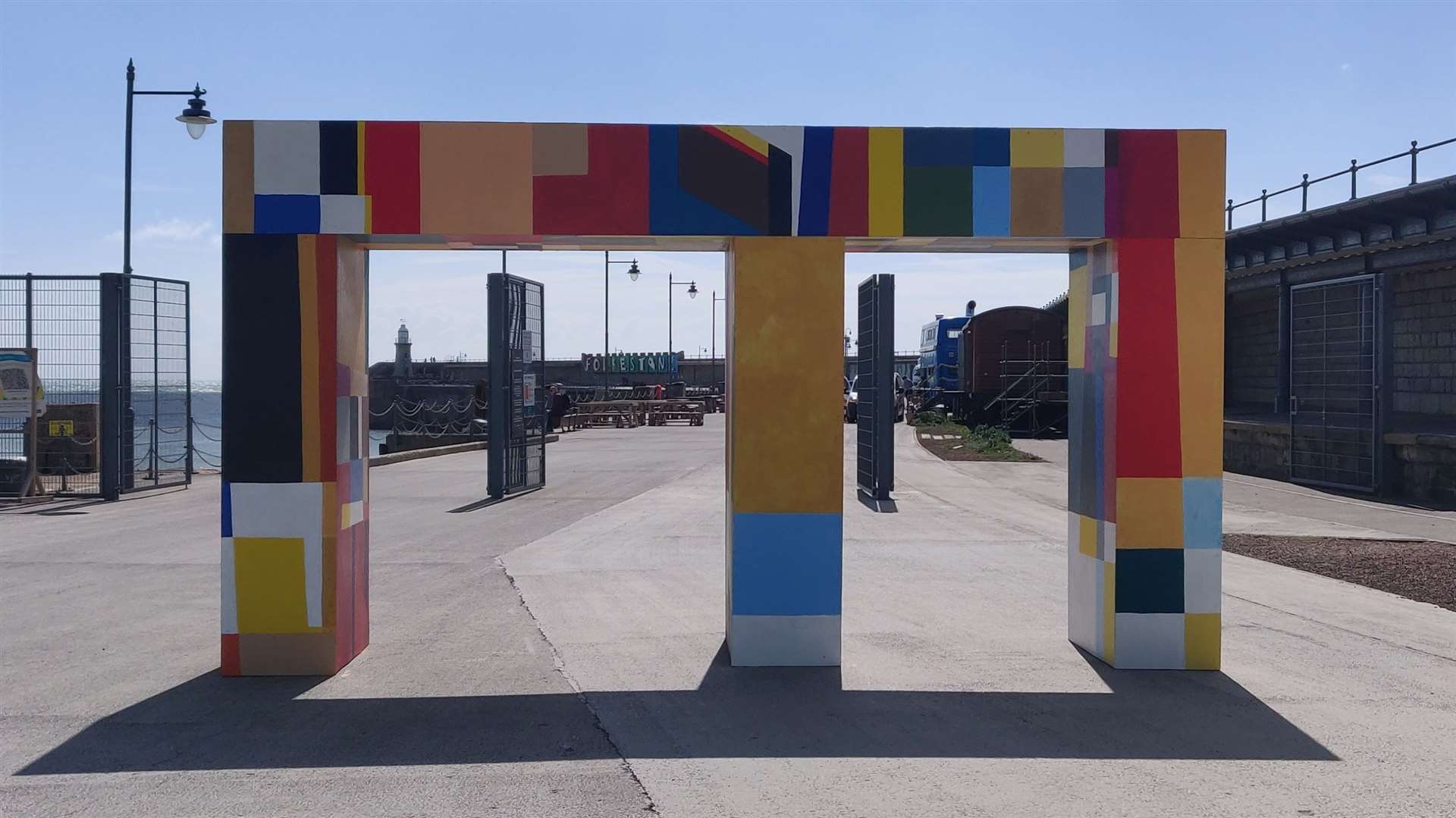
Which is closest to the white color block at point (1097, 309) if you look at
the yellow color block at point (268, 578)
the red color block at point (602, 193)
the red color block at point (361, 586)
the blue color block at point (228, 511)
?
the red color block at point (602, 193)

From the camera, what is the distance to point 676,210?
670 centimetres

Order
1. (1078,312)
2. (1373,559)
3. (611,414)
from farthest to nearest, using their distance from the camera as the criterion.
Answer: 1. (611,414)
2. (1373,559)
3. (1078,312)

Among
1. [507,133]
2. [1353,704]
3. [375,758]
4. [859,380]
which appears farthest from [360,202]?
[859,380]

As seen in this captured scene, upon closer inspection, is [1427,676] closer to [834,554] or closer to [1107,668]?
[1107,668]

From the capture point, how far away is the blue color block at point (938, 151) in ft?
22.2

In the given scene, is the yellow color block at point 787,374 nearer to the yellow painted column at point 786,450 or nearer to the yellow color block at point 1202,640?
the yellow painted column at point 786,450

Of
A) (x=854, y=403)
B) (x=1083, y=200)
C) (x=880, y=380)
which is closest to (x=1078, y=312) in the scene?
(x=1083, y=200)

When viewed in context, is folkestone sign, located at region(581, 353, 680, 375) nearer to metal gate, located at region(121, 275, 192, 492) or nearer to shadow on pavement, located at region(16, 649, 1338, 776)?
metal gate, located at region(121, 275, 192, 492)

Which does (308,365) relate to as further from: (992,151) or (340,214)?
(992,151)

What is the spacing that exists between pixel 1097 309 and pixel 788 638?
2.88 meters

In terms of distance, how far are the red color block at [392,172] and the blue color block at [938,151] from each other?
296cm

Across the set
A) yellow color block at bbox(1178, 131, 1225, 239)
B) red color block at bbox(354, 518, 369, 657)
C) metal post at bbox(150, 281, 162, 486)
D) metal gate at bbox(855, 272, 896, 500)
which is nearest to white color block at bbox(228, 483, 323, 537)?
red color block at bbox(354, 518, 369, 657)

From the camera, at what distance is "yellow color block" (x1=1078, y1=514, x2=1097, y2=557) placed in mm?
7137

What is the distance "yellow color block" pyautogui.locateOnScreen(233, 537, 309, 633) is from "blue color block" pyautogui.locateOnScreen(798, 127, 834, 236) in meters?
3.60
